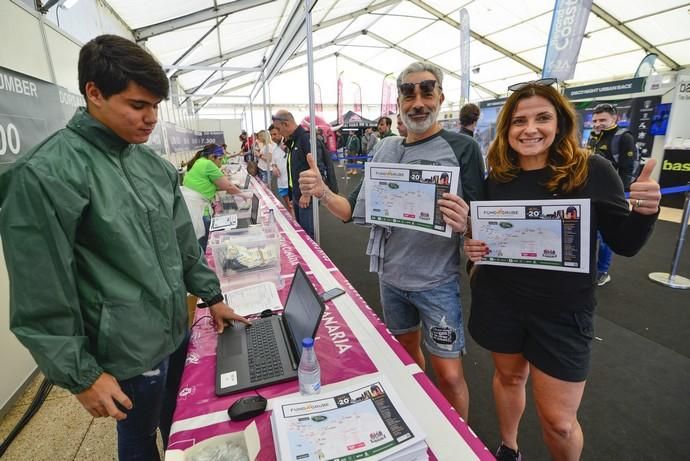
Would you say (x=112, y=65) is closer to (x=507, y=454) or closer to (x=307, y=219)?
(x=507, y=454)

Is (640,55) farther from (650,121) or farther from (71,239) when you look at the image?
(71,239)

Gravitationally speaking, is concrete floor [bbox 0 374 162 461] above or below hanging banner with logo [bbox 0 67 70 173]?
below

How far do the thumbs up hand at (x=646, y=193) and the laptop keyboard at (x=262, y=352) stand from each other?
1161 millimetres

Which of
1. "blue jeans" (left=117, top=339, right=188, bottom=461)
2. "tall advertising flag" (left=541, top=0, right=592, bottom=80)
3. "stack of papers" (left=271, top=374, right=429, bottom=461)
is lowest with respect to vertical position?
"blue jeans" (left=117, top=339, right=188, bottom=461)

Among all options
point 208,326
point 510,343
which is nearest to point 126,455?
point 208,326

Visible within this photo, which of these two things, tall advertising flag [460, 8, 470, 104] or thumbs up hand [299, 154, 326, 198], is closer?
thumbs up hand [299, 154, 326, 198]

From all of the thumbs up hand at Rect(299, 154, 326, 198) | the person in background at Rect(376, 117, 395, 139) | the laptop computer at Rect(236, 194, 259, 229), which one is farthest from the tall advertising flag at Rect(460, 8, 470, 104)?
the thumbs up hand at Rect(299, 154, 326, 198)

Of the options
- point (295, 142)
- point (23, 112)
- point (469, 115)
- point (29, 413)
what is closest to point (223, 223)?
point (295, 142)

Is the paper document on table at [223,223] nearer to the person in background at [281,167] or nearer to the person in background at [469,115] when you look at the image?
the person in background at [281,167]

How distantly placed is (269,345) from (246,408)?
288mm

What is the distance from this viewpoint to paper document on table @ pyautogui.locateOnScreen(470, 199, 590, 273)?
0.97 m

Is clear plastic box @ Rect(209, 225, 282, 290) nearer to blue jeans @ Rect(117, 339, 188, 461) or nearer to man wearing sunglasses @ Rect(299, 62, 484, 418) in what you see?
man wearing sunglasses @ Rect(299, 62, 484, 418)

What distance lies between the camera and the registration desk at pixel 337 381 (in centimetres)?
76

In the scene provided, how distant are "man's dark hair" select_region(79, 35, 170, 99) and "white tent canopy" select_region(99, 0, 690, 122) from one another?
1.58m
